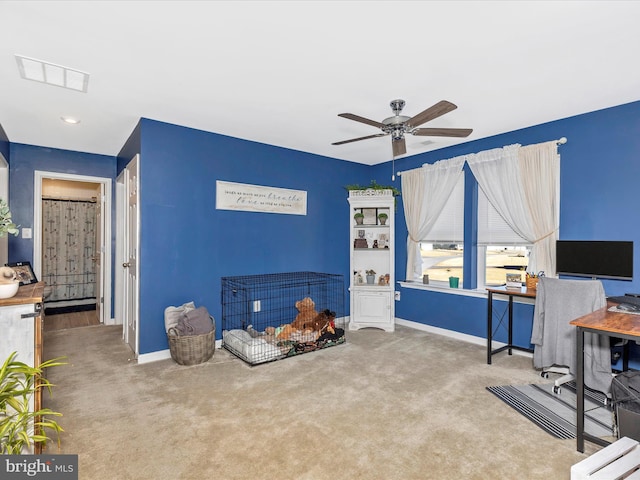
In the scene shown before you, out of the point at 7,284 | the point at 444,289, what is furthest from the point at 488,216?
the point at 7,284

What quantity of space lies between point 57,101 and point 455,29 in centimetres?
331

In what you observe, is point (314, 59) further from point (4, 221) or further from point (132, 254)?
point (132, 254)

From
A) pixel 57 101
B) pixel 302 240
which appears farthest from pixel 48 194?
pixel 302 240

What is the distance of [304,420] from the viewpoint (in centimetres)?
237

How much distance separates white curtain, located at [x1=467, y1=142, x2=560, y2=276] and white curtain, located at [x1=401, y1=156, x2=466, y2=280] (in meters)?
0.48

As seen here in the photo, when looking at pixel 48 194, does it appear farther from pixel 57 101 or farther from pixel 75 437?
pixel 75 437

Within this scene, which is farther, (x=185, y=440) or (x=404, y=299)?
(x=404, y=299)

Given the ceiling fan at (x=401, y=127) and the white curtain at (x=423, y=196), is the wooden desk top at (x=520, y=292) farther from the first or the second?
the ceiling fan at (x=401, y=127)

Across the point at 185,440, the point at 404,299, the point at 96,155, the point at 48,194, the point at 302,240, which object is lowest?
the point at 185,440

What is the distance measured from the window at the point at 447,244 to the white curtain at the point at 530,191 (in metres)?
0.51

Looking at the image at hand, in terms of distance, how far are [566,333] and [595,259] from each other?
2.49ft

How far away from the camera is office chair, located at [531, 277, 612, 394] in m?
2.59

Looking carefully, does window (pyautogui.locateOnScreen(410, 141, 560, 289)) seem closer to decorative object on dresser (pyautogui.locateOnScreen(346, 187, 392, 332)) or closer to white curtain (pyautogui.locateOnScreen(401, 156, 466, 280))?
white curtain (pyautogui.locateOnScreen(401, 156, 466, 280))

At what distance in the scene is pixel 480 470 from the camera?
1877 mm
